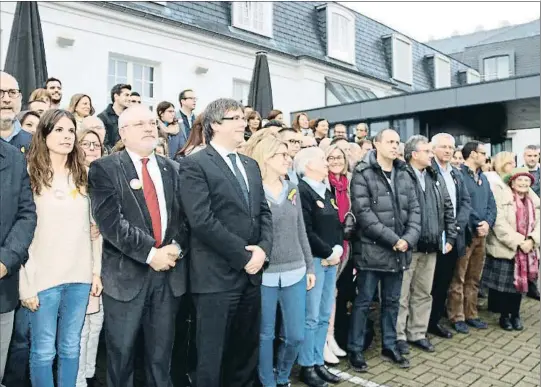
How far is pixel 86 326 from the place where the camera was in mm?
3936

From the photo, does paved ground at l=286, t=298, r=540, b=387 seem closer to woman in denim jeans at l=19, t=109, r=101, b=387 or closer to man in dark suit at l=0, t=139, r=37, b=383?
woman in denim jeans at l=19, t=109, r=101, b=387

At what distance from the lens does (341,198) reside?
509 cm

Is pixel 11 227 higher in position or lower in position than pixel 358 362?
higher

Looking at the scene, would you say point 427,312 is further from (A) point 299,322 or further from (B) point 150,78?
(B) point 150,78

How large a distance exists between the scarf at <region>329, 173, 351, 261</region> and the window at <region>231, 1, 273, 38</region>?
38.6ft

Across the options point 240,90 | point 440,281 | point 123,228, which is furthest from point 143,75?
point 123,228

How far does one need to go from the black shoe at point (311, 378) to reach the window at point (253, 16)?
42.9ft

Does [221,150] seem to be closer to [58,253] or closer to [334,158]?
[58,253]

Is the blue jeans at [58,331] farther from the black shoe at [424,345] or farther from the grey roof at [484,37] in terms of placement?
the grey roof at [484,37]

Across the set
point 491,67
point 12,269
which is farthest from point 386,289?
point 491,67

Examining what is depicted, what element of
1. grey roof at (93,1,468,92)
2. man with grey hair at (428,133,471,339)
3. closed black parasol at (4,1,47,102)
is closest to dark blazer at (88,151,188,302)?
man with grey hair at (428,133,471,339)

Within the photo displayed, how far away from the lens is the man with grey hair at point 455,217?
19.6 ft

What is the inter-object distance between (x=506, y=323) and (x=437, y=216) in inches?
76.7

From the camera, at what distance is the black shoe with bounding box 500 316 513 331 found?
6.32 metres
